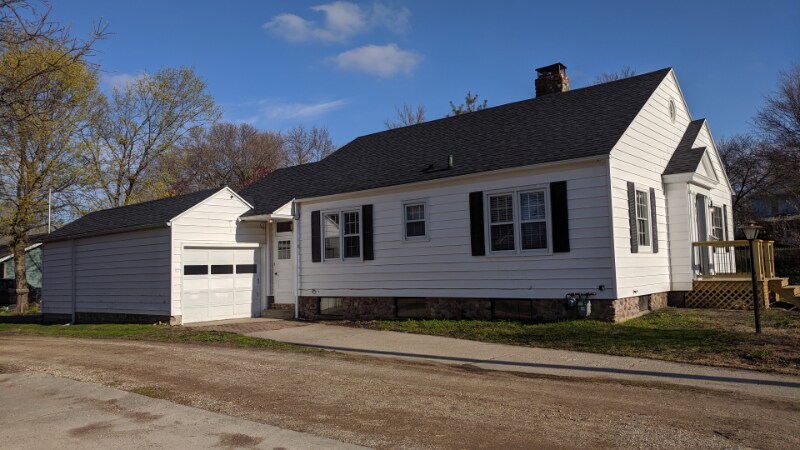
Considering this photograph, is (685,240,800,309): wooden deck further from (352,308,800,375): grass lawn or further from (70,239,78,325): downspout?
(70,239,78,325): downspout

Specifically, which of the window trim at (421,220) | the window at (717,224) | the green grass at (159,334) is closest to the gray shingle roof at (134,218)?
the green grass at (159,334)

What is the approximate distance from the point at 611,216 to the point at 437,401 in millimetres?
6960

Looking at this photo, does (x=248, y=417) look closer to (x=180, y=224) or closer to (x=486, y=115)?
(x=180, y=224)

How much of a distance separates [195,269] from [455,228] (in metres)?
7.50

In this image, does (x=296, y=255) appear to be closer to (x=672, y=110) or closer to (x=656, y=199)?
(x=656, y=199)

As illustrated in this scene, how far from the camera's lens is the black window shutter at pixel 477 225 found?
13973 millimetres

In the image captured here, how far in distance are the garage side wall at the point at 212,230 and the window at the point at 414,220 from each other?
542 cm

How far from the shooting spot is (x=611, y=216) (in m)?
12.3

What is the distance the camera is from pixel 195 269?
662 inches

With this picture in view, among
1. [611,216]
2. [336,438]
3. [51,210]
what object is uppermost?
[51,210]

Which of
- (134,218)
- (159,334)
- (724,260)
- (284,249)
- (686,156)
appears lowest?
(159,334)

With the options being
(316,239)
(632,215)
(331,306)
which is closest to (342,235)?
(316,239)

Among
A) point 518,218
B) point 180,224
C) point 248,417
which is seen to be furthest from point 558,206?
point 180,224

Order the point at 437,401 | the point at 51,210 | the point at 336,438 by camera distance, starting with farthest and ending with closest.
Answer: the point at 51,210 → the point at 437,401 → the point at 336,438
